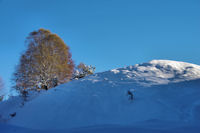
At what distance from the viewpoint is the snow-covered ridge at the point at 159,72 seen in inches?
208

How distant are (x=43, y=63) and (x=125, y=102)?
837cm

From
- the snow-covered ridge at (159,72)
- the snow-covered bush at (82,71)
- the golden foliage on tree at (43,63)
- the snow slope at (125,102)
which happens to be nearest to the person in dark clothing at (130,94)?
the snow slope at (125,102)

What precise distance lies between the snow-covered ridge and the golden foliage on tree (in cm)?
594

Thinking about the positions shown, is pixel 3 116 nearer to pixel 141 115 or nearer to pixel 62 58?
pixel 141 115

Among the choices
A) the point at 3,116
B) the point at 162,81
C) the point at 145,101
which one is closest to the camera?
the point at 145,101

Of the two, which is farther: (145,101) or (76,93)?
(76,93)

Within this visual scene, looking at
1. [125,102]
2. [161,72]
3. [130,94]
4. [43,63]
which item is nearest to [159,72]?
[161,72]

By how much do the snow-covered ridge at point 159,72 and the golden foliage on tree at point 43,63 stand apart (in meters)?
5.94

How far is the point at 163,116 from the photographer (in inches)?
141

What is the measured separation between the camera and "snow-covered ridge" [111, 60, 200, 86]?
5.28 m

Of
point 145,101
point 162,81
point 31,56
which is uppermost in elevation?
point 31,56

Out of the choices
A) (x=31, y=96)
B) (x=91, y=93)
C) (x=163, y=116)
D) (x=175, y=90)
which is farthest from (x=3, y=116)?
(x=175, y=90)

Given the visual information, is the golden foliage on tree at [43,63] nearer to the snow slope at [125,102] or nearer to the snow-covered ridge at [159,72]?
the snow slope at [125,102]

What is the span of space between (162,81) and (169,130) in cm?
246
